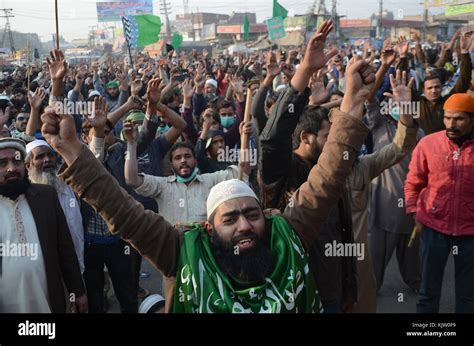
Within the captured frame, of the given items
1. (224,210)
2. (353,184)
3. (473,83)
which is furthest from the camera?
(473,83)

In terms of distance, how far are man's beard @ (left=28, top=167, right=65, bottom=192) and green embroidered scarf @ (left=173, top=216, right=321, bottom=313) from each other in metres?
1.65

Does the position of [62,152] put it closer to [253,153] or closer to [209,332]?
[209,332]

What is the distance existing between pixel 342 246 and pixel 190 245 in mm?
996

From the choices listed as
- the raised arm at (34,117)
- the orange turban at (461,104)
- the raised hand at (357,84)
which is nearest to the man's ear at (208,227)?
the raised hand at (357,84)

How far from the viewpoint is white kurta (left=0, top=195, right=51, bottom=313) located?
266 cm

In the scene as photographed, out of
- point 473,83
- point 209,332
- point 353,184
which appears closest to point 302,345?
point 209,332

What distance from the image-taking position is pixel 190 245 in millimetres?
1956

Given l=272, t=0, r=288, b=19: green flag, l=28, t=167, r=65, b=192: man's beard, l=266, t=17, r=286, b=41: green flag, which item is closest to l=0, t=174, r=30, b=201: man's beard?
l=28, t=167, r=65, b=192: man's beard

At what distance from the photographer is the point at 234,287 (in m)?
1.96

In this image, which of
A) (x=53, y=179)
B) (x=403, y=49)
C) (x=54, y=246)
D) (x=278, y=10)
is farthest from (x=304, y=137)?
(x=278, y=10)

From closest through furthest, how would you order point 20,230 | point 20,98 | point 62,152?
1. point 62,152
2. point 20,230
3. point 20,98

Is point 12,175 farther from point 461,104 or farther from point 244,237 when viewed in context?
point 461,104

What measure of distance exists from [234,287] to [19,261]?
126 centimetres

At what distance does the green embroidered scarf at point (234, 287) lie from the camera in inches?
74.1
